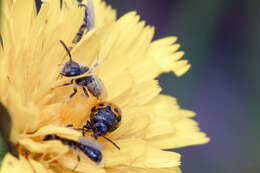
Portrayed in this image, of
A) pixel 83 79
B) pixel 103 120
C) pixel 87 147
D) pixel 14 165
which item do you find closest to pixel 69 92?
pixel 83 79

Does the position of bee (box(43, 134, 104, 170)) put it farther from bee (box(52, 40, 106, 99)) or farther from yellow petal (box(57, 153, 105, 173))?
bee (box(52, 40, 106, 99))

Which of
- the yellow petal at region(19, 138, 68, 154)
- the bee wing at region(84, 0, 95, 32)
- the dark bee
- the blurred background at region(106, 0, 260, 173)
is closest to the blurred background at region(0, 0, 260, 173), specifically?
the blurred background at region(106, 0, 260, 173)

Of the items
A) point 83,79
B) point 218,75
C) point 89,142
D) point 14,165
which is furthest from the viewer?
point 218,75

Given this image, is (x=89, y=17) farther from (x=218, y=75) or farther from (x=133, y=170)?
(x=218, y=75)

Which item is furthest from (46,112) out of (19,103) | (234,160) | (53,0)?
(234,160)

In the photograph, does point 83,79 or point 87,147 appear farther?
point 83,79

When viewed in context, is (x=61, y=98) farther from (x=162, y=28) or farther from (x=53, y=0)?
(x=162, y=28)
